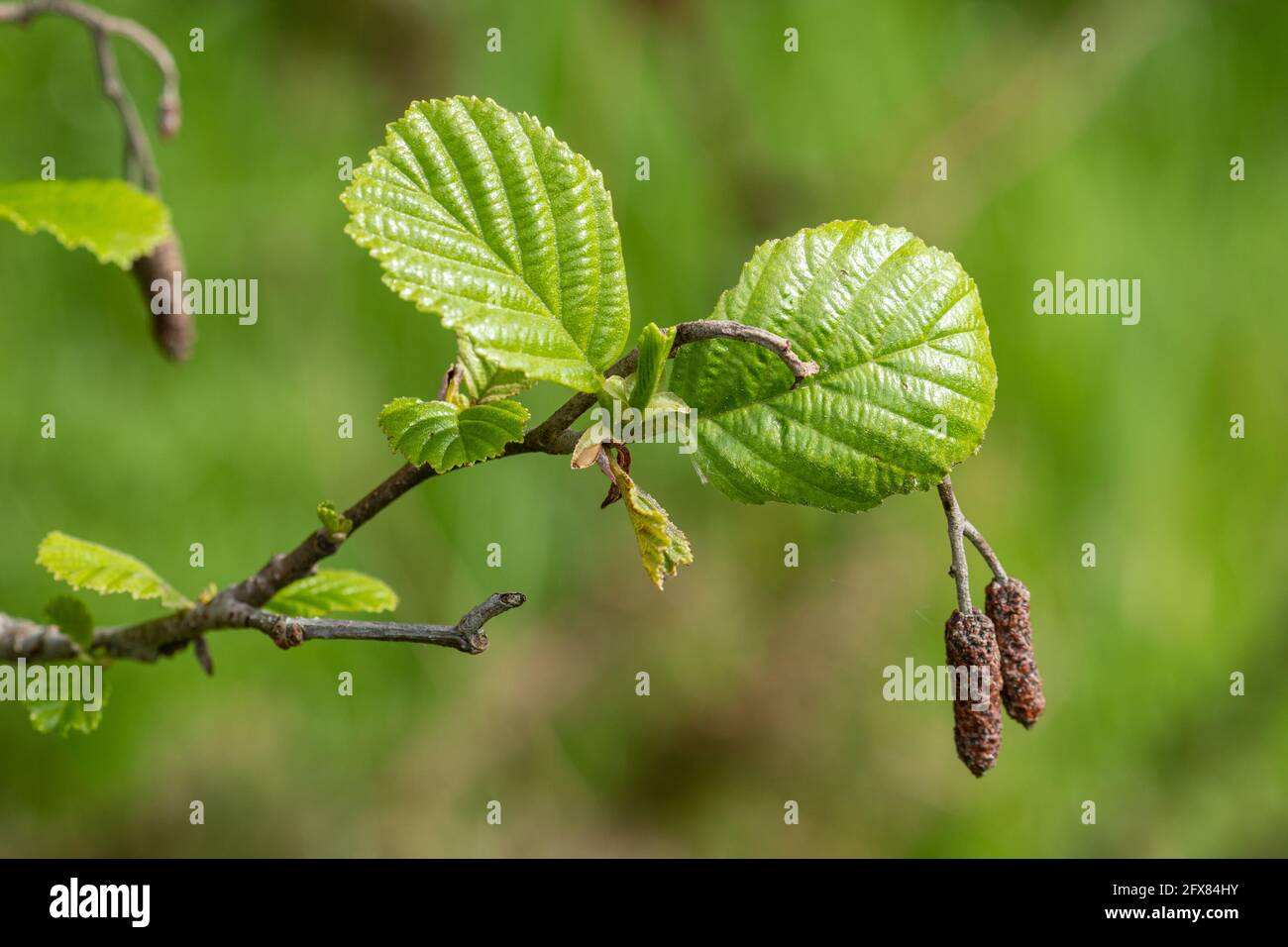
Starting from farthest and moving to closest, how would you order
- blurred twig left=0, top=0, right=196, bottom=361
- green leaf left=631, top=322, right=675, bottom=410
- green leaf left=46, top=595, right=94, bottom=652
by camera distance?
blurred twig left=0, top=0, right=196, bottom=361
green leaf left=46, top=595, right=94, bottom=652
green leaf left=631, top=322, right=675, bottom=410

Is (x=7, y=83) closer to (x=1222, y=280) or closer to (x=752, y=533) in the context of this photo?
(x=752, y=533)

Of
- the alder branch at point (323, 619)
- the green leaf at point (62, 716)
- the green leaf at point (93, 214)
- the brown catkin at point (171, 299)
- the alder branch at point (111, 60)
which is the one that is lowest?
the green leaf at point (62, 716)

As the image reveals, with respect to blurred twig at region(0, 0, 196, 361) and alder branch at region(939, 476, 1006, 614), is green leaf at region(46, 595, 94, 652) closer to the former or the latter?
blurred twig at region(0, 0, 196, 361)

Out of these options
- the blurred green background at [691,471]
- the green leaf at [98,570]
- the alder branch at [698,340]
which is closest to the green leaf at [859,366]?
the alder branch at [698,340]

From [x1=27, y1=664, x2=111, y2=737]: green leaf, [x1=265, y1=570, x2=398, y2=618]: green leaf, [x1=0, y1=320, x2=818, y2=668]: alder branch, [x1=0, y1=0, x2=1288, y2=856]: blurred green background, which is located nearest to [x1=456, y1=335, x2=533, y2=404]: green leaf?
[x1=0, y1=320, x2=818, y2=668]: alder branch

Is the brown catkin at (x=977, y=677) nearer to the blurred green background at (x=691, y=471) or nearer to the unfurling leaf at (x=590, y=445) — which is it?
the unfurling leaf at (x=590, y=445)

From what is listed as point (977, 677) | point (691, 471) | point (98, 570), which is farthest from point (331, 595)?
point (691, 471)
